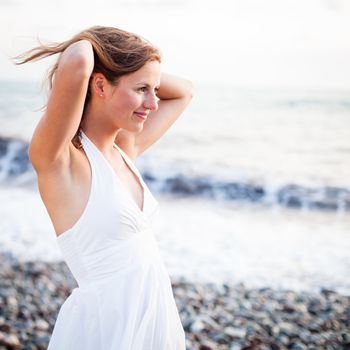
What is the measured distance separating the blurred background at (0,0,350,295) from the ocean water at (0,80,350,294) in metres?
0.03

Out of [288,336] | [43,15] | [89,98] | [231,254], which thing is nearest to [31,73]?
[43,15]

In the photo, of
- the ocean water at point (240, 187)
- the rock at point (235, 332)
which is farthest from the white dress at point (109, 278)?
the ocean water at point (240, 187)

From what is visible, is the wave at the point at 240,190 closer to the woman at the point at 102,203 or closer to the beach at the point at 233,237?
the beach at the point at 233,237

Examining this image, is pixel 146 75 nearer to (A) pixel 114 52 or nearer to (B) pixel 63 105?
(A) pixel 114 52

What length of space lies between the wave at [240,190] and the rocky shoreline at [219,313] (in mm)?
4819

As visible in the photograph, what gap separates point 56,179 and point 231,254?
490 centimetres

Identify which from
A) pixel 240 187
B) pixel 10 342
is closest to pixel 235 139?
pixel 240 187

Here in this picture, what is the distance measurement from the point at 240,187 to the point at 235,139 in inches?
187

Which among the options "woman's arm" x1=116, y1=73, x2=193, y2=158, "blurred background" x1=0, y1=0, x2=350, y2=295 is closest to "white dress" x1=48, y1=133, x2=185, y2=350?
"woman's arm" x1=116, y1=73, x2=193, y2=158

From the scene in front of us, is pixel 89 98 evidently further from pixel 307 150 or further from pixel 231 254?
pixel 307 150

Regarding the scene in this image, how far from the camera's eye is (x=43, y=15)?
17297mm

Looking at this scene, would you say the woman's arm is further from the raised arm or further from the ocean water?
the ocean water

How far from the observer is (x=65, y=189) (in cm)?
166

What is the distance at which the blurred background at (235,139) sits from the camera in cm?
640
